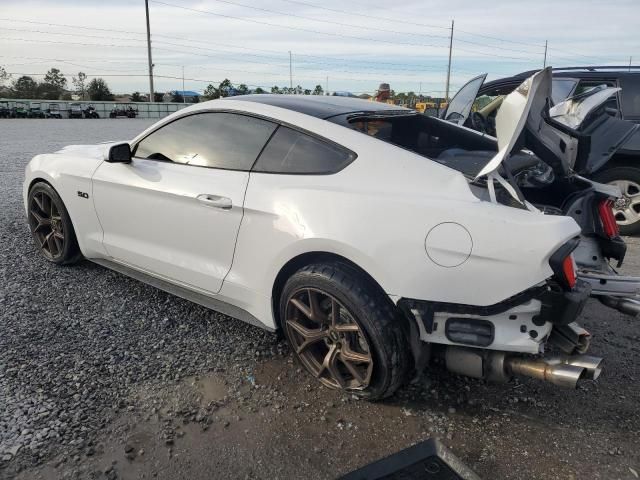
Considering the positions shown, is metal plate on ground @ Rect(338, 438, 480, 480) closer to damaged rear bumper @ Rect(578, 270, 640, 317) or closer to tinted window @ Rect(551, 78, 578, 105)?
damaged rear bumper @ Rect(578, 270, 640, 317)

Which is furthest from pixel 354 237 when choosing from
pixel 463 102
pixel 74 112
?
pixel 74 112

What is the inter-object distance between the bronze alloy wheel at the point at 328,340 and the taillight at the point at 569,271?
0.97 metres

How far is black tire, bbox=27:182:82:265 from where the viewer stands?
4.31 meters

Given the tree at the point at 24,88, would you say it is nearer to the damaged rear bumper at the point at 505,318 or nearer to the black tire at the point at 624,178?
the black tire at the point at 624,178

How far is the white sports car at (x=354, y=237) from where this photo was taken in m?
2.33

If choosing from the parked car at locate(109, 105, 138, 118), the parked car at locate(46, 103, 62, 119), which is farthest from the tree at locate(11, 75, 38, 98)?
the parked car at locate(109, 105, 138, 118)

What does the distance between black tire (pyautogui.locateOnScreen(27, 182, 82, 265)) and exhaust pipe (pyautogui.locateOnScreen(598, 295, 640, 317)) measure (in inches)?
155

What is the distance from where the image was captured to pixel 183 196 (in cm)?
325

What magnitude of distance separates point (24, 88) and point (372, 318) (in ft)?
228

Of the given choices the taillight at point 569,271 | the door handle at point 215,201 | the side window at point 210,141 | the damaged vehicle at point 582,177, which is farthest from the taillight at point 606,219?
the door handle at point 215,201

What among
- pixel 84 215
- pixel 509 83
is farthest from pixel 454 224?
pixel 509 83

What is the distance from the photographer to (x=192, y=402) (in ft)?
9.04

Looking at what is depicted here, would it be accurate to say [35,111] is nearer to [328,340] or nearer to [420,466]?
[328,340]

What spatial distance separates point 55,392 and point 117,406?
1.22 ft
